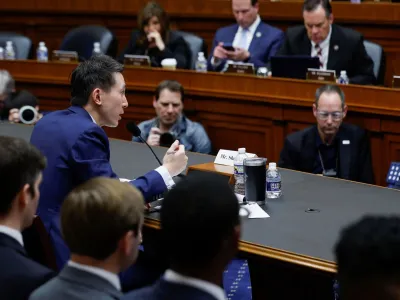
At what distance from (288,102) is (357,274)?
3.55 meters

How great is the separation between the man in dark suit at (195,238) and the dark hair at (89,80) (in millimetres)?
1523

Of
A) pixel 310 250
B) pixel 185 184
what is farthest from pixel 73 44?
pixel 185 184

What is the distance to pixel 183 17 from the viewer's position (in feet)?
22.0

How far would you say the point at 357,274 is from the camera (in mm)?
1320

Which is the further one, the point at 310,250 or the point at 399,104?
the point at 399,104

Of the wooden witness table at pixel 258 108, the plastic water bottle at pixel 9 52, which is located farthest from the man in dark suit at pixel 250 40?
the plastic water bottle at pixel 9 52

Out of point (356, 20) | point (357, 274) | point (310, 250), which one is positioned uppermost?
point (356, 20)

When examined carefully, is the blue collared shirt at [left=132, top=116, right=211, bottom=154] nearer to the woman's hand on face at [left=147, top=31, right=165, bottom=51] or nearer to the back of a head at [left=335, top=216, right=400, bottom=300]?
the woman's hand on face at [left=147, top=31, right=165, bottom=51]

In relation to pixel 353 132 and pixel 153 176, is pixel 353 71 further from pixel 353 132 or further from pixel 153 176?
pixel 153 176

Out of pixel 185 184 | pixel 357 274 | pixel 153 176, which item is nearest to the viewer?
pixel 357 274

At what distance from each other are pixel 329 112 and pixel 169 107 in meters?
0.96

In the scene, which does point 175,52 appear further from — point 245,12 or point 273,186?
point 273,186

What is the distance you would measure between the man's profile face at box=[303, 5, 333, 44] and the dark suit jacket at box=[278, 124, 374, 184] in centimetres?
101

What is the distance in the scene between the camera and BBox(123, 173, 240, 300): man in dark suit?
159 centimetres
